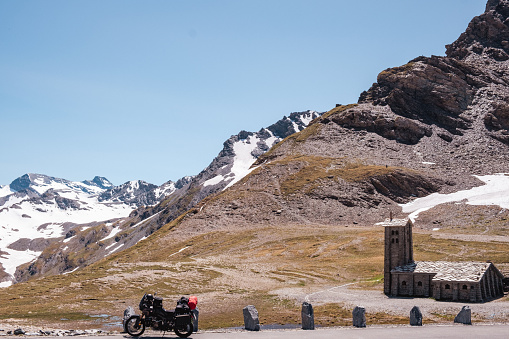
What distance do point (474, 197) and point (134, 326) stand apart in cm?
15658

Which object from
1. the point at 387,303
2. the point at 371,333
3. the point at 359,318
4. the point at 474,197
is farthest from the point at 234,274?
the point at 474,197

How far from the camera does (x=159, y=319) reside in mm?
26984

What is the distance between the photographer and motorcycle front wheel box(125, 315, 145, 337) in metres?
26.8

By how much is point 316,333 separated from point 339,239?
315 ft

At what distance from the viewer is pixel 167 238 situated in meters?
157

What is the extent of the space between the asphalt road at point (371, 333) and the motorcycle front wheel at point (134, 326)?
0.32 meters

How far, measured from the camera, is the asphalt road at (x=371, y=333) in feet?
91.0

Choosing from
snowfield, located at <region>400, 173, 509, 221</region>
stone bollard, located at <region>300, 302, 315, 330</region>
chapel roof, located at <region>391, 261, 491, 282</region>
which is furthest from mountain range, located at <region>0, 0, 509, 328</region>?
stone bollard, located at <region>300, 302, 315, 330</region>

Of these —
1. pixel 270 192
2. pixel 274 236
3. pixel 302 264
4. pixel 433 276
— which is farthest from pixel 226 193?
pixel 433 276

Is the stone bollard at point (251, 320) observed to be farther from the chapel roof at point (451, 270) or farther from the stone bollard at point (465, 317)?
the chapel roof at point (451, 270)

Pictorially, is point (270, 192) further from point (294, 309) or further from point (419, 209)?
point (294, 309)

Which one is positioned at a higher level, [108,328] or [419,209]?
[419,209]

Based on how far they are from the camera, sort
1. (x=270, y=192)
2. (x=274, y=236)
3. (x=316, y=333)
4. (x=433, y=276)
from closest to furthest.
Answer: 1. (x=316, y=333)
2. (x=433, y=276)
3. (x=274, y=236)
4. (x=270, y=192)

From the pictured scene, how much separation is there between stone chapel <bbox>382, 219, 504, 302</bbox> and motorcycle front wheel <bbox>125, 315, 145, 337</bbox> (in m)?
38.2
